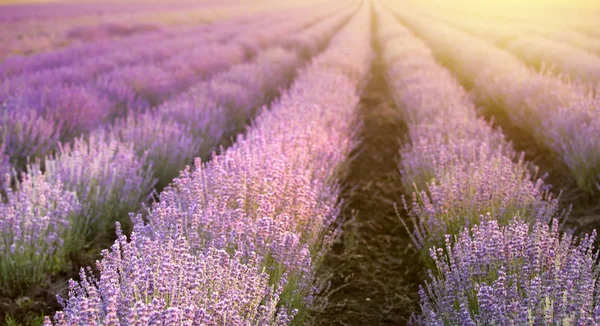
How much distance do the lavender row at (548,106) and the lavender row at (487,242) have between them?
2.22 ft

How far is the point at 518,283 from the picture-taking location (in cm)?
226

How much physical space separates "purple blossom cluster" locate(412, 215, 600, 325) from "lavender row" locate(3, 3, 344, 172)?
364 centimetres

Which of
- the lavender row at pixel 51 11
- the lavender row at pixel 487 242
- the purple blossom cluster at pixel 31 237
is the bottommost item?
the lavender row at pixel 51 11

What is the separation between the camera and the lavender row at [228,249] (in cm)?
179

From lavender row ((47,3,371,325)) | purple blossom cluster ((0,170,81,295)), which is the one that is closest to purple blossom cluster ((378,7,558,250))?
lavender row ((47,3,371,325))

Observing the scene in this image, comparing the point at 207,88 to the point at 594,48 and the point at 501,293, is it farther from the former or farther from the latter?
the point at 594,48

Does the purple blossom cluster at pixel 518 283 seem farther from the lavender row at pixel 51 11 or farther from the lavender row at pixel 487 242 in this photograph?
the lavender row at pixel 51 11

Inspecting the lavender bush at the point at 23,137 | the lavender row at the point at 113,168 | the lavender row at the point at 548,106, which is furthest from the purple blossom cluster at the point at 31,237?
the lavender row at the point at 548,106

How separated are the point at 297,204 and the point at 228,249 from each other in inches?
22.7

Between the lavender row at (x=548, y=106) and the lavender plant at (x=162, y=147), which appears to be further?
the lavender plant at (x=162, y=147)

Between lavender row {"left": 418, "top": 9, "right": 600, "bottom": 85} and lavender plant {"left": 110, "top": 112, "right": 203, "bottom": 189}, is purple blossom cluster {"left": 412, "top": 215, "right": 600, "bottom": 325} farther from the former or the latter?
lavender row {"left": 418, "top": 9, "right": 600, "bottom": 85}

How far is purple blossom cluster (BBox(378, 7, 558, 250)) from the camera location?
3.19 meters

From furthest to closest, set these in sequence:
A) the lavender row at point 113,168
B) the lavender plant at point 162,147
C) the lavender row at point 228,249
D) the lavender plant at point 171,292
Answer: the lavender plant at point 162,147 < the lavender row at point 113,168 < the lavender row at point 228,249 < the lavender plant at point 171,292

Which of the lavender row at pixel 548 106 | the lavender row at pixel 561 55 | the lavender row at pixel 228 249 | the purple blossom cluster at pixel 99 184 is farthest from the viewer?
the lavender row at pixel 561 55
